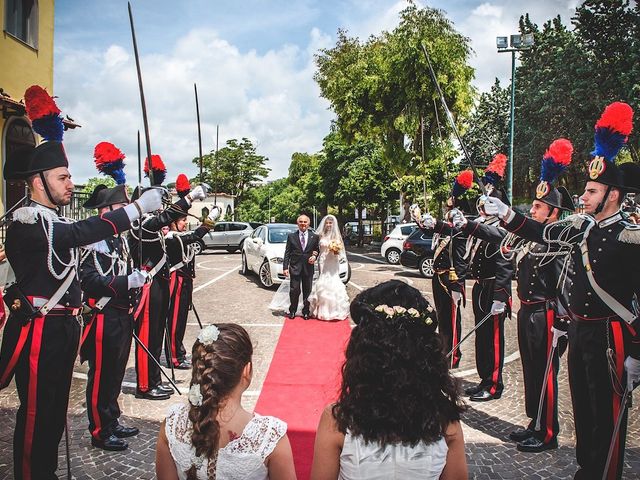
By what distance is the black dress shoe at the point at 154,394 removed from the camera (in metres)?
5.12

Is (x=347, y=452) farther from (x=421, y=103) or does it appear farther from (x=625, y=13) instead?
(x=625, y=13)

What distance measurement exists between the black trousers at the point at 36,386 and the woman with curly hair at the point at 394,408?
2.10m

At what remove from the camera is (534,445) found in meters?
4.04

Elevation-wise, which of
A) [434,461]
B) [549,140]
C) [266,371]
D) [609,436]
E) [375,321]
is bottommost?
[266,371]

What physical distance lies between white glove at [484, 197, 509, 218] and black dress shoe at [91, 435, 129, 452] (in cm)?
343

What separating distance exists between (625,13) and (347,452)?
86.5 feet

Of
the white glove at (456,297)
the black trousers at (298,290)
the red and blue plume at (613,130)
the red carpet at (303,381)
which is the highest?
the red and blue plume at (613,130)

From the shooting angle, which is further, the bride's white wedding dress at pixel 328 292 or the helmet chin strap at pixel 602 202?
the bride's white wedding dress at pixel 328 292

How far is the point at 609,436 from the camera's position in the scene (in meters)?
3.10

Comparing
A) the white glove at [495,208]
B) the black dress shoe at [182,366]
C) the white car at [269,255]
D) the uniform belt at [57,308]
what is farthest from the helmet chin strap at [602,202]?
the white car at [269,255]

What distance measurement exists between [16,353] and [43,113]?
1.61 m

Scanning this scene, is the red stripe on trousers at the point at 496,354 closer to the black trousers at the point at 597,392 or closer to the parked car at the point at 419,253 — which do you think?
the black trousers at the point at 597,392

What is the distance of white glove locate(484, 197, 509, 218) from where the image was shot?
357 cm

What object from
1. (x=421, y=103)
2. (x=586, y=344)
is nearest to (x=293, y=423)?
(x=586, y=344)
